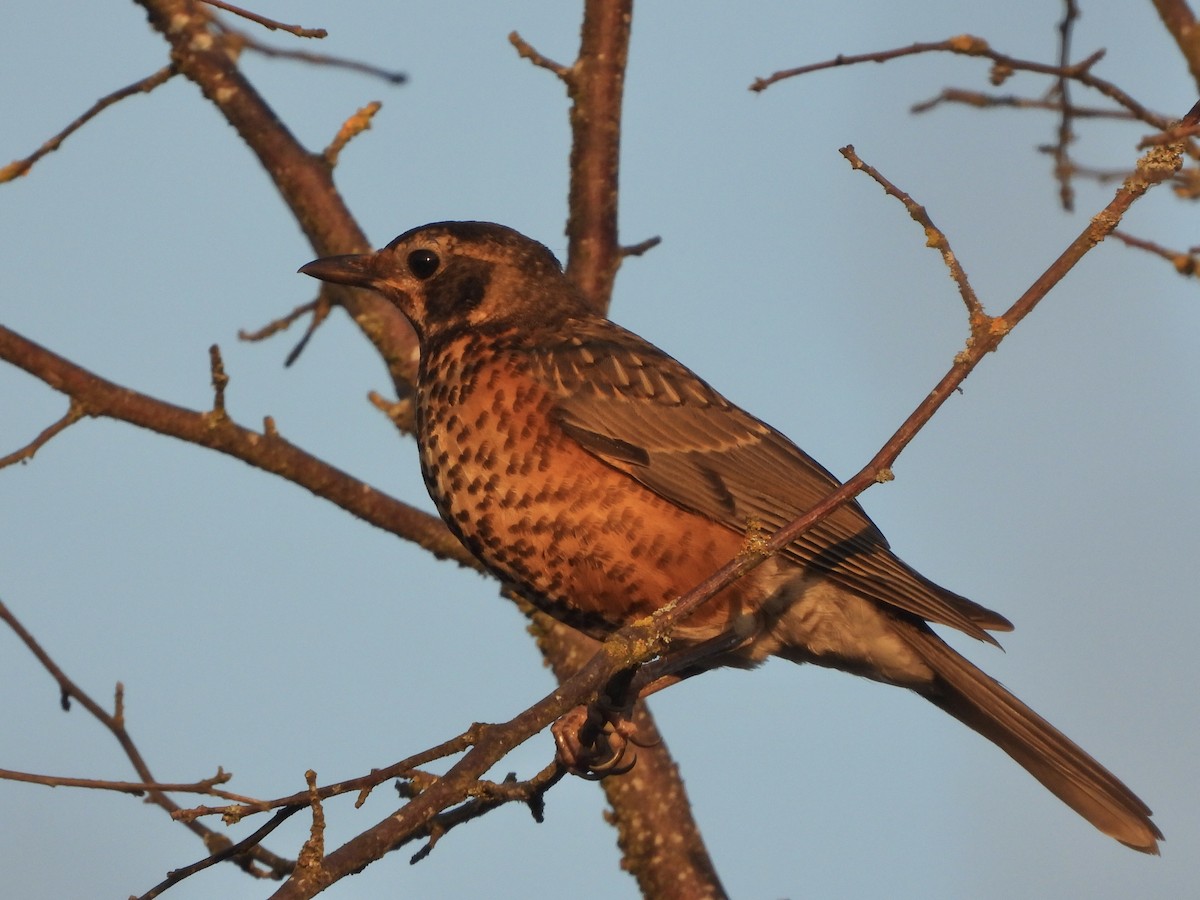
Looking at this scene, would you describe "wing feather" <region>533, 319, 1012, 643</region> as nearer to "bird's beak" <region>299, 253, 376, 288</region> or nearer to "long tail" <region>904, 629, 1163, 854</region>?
"long tail" <region>904, 629, 1163, 854</region>

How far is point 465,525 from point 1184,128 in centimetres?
278

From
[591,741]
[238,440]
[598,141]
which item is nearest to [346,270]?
[238,440]

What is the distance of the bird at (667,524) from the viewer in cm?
523

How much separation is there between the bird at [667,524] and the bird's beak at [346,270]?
424 mm

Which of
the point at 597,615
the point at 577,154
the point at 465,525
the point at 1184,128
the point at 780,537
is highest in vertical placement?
the point at 577,154

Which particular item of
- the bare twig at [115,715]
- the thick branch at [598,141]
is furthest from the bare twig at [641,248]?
the bare twig at [115,715]

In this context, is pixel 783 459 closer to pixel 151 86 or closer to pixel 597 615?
pixel 597 615

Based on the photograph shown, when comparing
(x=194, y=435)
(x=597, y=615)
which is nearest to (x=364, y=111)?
(x=194, y=435)

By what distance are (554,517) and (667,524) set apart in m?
0.40

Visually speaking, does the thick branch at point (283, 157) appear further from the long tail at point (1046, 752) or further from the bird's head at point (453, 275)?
the long tail at point (1046, 752)

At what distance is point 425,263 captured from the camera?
6.41 meters

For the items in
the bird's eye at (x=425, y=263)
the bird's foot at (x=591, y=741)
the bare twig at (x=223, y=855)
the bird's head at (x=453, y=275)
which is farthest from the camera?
the bird's eye at (x=425, y=263)

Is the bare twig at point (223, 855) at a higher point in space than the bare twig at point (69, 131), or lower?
lower

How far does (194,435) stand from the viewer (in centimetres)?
612
